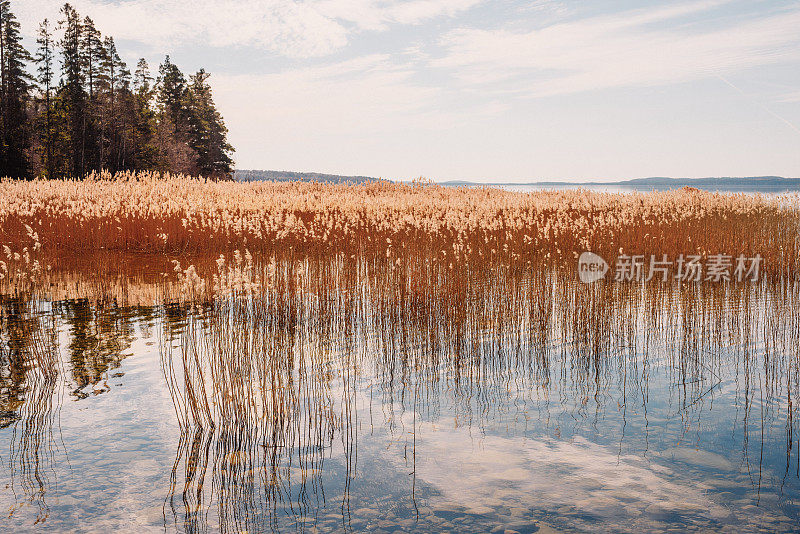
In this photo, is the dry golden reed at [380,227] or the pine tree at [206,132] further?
the pine tree at [206,132]

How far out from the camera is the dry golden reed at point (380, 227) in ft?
33.1

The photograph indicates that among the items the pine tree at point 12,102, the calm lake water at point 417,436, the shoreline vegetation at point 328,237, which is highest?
the pine tree at point 12,102

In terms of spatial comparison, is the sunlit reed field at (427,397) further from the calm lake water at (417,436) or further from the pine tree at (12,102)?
the pine tree at (12,102)

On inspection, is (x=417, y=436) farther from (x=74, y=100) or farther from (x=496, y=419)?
(x=74, y=100)

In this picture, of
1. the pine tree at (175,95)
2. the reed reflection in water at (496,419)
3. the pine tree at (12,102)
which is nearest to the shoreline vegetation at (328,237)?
the reed reflection in water at (496,419)

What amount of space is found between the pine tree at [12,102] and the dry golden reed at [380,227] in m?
18.0

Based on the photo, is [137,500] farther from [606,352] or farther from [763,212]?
[763,212]

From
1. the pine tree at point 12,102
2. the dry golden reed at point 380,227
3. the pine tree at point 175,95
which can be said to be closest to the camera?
the dry golden reed at point 380,227

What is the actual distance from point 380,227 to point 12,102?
3468 cm

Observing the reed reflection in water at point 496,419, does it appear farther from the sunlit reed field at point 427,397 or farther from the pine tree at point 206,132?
the pine tree at point 206,132

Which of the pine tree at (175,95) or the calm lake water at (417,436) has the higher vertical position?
the pine tree at (175,95)

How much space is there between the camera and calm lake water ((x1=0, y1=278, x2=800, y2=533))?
3096 millimetres

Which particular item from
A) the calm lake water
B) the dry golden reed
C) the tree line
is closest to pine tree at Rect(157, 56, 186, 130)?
the tree line

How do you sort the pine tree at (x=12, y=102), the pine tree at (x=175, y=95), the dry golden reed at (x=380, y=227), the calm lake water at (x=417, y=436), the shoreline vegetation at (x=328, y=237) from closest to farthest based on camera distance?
the calm lake water at (x=417, y=436) → the shoreline vegetation at (x=328, y=237) → the dry golden reed at (x=380, y=227) → the pine tree at (x=12, y=102) → the pine tree at (x=175, y=95)
